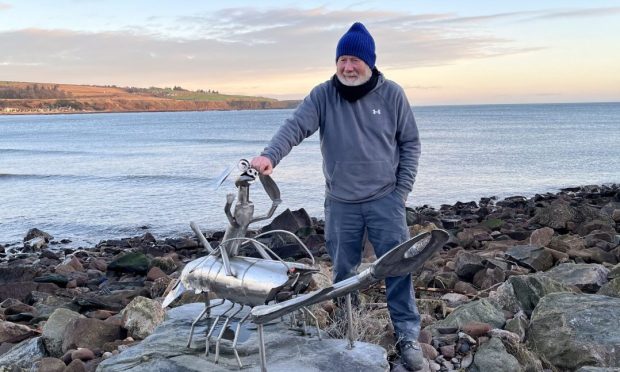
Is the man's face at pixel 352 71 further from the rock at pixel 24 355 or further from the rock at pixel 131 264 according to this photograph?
the rock at pixel 131 264

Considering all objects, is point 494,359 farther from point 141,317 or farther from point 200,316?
point 141,317

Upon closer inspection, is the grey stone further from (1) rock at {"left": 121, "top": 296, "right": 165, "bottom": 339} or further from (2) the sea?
(2) the sea

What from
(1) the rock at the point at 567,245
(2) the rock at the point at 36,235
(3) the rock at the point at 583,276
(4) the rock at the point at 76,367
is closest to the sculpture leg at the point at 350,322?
(4) the rock at the point at 76,367

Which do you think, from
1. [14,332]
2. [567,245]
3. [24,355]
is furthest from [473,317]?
[14,332]

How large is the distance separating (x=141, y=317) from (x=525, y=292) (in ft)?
11.1

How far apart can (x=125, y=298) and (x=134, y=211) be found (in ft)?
43.4

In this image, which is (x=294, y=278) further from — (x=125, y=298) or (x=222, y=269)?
(x=125, y=298)

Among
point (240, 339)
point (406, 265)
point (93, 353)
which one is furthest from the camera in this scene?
point (93, 353)

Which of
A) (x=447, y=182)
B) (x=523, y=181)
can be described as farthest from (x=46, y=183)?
(x=523, y=181)

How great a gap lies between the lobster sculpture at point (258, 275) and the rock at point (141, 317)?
202 cm

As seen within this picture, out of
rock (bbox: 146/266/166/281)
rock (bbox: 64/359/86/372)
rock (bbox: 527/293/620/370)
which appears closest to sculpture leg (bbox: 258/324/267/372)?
rock (bbox: 64/359/86/372)

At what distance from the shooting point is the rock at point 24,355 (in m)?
5.80

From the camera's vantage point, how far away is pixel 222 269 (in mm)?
3980

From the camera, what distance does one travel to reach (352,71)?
4633 mm
